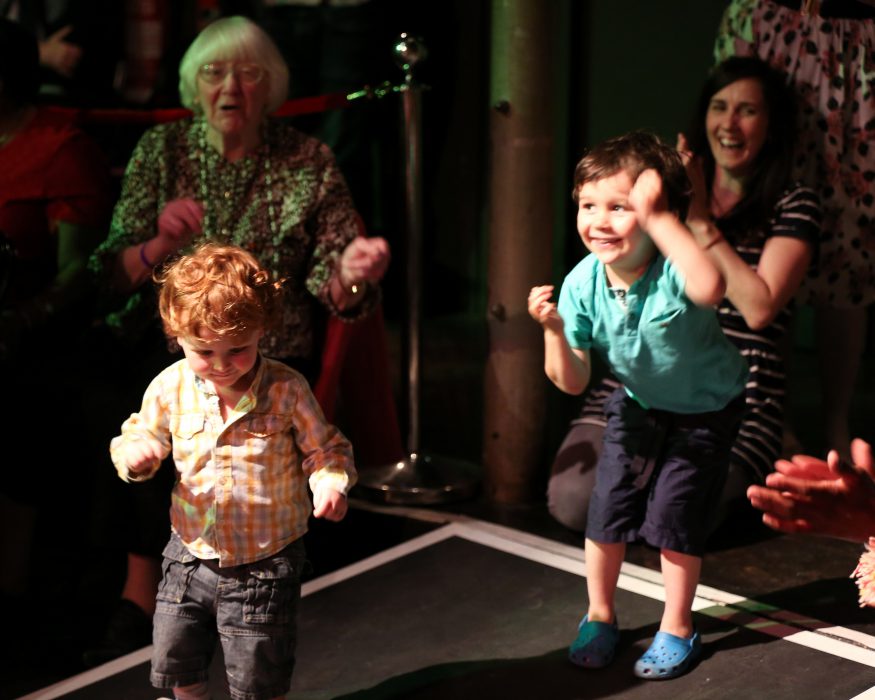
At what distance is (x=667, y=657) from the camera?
280cm

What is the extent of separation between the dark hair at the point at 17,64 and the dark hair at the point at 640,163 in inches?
66.4

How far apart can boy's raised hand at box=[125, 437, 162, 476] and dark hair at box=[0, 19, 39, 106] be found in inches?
60.8

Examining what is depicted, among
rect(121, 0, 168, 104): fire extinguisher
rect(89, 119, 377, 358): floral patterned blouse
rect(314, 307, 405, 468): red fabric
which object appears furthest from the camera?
rect(121, 0, 168, 104): fire extinguisher

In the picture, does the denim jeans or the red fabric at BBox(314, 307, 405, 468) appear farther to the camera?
the red fabric at BBox(314, 307, 405, 468)

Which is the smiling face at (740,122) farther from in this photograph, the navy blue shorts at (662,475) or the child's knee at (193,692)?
the child's knee at (193,692)

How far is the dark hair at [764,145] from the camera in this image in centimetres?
353

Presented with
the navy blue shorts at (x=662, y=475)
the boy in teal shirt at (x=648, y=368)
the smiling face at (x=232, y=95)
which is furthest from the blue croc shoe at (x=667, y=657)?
the smiling face at (x=232, y=95)

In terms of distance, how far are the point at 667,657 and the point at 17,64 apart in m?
2.18

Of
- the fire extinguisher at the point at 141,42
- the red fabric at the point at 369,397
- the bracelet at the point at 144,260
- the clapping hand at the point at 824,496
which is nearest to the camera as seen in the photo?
the clapping hand at the point at 824,496

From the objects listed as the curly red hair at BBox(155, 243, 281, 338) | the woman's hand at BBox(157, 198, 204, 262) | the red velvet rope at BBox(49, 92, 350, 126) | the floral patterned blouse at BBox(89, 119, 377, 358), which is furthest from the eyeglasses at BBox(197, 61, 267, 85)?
the curly red hair at BBox(155, 243, 281, 338)

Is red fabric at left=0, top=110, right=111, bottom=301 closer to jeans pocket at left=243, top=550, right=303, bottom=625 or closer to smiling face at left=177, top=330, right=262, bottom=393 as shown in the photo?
smiling face at left=177, top=330, right=262, bottom=393

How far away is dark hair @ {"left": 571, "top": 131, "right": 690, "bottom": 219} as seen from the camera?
2.51 meters

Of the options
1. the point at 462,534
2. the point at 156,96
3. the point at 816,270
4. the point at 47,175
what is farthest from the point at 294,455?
the point at 156,96

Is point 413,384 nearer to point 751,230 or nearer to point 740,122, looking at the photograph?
point 751,230
